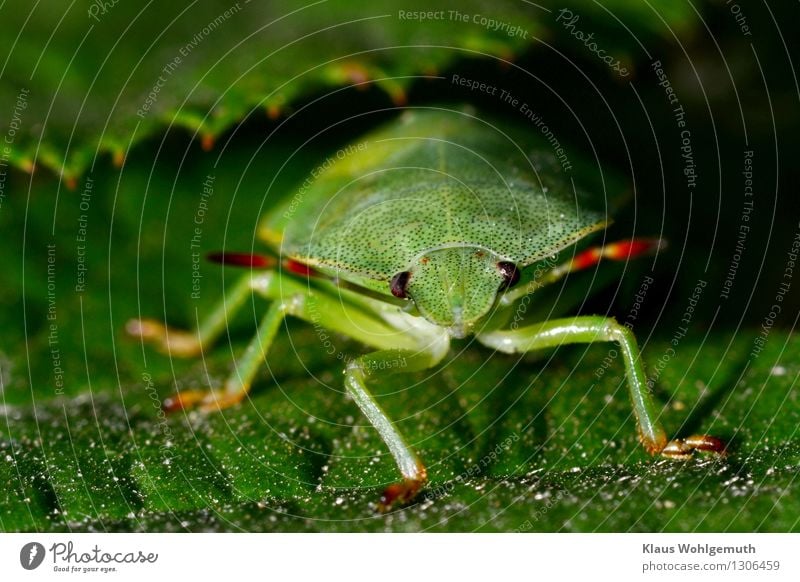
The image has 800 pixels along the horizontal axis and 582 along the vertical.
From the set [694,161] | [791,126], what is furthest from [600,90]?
[791,126]

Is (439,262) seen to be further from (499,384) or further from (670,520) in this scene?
(670,520)

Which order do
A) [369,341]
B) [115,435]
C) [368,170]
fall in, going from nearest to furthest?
[115,435], [369,341], [368,170]

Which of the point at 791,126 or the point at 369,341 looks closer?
the point at 369,341

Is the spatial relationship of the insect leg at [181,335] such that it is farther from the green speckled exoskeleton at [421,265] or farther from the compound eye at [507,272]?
the compound eye at [507,272]

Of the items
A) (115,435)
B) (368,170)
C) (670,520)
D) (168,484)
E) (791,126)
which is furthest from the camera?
(791,126)

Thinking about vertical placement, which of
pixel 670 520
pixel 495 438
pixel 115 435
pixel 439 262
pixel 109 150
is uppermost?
pixel 109 150

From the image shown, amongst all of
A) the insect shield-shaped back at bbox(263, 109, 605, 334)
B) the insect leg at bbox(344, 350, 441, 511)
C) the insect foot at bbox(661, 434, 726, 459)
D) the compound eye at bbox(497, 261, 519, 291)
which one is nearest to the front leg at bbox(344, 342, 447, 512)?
the insect leg at bbox(344, 350, 441, 511)
